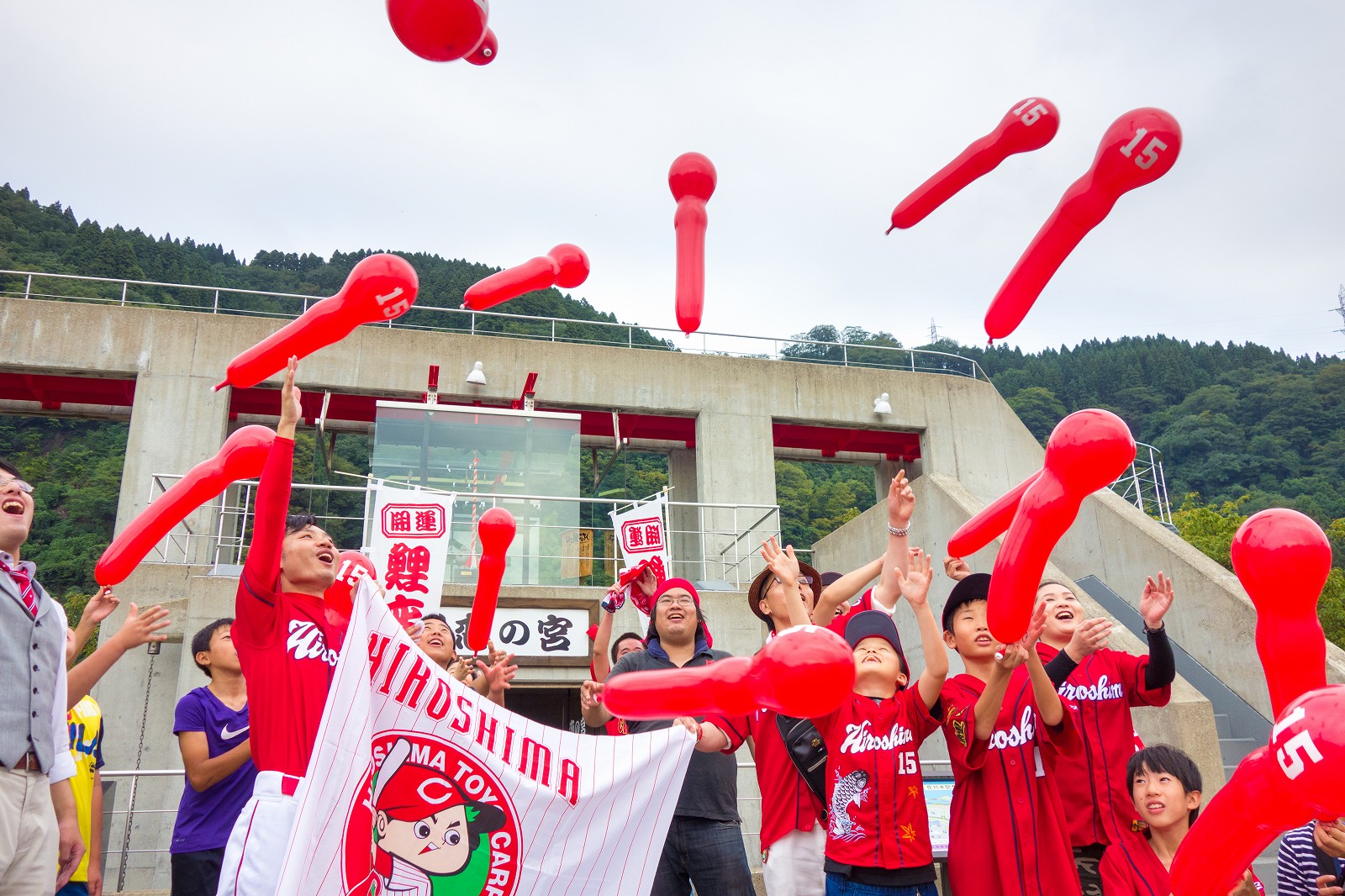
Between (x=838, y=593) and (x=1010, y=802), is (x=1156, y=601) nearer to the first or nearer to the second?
(x=1010, y=802)

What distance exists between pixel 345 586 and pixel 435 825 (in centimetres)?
169

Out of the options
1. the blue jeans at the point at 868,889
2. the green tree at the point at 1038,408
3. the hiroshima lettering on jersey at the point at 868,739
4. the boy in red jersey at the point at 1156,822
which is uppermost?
the green tree at the point at 1038,408

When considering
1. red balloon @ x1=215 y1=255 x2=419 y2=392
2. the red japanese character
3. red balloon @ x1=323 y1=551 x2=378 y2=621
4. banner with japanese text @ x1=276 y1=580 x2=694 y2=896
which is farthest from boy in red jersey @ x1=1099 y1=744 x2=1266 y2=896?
the red japanese character

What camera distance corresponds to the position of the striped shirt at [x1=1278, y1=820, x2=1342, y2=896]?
10.5ft

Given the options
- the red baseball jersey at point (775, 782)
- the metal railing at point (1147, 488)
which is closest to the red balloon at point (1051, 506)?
the red baseball jersey at point (775, 782)

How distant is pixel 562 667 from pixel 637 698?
725 centimetres

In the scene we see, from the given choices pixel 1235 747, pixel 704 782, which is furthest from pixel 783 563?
pixel 1235 747

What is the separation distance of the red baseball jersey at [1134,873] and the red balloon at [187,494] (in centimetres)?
318

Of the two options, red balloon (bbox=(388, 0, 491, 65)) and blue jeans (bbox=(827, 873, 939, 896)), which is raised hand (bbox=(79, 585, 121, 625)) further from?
blue jeans (bbox=(827, 873, 939, 896))

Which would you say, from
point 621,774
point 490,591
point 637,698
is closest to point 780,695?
point 637,698

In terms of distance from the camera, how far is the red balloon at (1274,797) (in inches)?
67.2

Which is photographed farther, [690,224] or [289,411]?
[690,224]

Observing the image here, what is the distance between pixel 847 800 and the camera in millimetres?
3217

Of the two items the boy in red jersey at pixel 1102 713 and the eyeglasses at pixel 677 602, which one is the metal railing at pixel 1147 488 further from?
the eyeglasses at pixel 677 602
